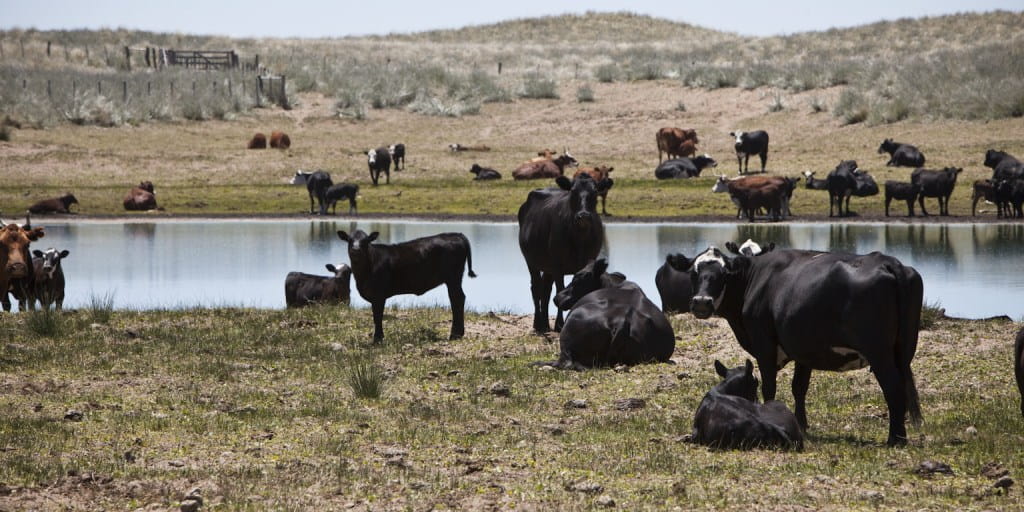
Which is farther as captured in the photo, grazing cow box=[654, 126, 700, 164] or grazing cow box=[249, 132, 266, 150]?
grazing cow box=[249, 132, 266, 150]

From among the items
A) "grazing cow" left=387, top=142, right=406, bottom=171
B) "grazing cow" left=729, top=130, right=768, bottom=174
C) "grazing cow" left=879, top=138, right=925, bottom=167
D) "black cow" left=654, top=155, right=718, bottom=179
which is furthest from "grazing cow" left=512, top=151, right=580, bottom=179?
"grazing cow" left=879, top=138, right=925, bottom=167

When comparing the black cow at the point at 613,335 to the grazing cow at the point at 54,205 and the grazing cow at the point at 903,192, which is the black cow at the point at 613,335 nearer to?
the grazing cow at the point at 903,192

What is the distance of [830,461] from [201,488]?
12.4 ft

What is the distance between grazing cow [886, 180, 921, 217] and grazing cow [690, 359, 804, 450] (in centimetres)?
2583

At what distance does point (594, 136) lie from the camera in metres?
52.2

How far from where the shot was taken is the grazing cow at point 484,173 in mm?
41969

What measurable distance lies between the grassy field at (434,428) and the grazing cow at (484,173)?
26.8m

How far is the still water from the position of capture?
21719 mm

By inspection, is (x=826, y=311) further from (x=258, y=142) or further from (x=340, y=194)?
(x=258, y=142)

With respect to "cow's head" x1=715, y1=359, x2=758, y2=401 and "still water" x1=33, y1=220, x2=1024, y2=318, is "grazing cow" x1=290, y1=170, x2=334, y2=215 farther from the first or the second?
"cow's head" x1=715, y1=359, x2=758, y2=401

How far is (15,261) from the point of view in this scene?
682 inches

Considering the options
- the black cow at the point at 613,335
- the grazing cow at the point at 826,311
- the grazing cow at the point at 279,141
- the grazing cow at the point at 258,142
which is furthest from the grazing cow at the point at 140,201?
the grazing cow at the point at 826,311

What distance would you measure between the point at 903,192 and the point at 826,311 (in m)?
25.8

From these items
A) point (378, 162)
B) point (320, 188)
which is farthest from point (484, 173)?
point (320, 188)
